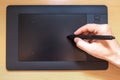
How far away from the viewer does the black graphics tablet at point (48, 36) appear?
2.06ft

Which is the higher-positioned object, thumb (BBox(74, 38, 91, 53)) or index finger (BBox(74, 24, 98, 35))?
index finger (BBox(74, 24, 98, 35))

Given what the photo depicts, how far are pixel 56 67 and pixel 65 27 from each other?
121 millimetres

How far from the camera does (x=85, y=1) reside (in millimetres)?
651

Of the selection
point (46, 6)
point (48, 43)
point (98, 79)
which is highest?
point (46, 6)

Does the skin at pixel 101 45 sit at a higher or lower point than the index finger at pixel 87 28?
lower

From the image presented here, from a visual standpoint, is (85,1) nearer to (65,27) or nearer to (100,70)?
(65,27)

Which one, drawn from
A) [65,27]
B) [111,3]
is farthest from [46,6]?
[111,3]

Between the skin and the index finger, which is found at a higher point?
the index finger

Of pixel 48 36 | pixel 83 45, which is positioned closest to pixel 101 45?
pixel 83 45

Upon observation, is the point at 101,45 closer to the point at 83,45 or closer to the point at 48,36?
the point at 83,45

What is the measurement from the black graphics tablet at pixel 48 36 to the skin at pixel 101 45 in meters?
0.02

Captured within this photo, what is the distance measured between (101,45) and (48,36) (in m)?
0.16

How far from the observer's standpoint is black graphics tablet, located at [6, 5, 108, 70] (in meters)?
0.63

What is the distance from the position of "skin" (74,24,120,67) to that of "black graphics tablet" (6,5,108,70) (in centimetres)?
2
